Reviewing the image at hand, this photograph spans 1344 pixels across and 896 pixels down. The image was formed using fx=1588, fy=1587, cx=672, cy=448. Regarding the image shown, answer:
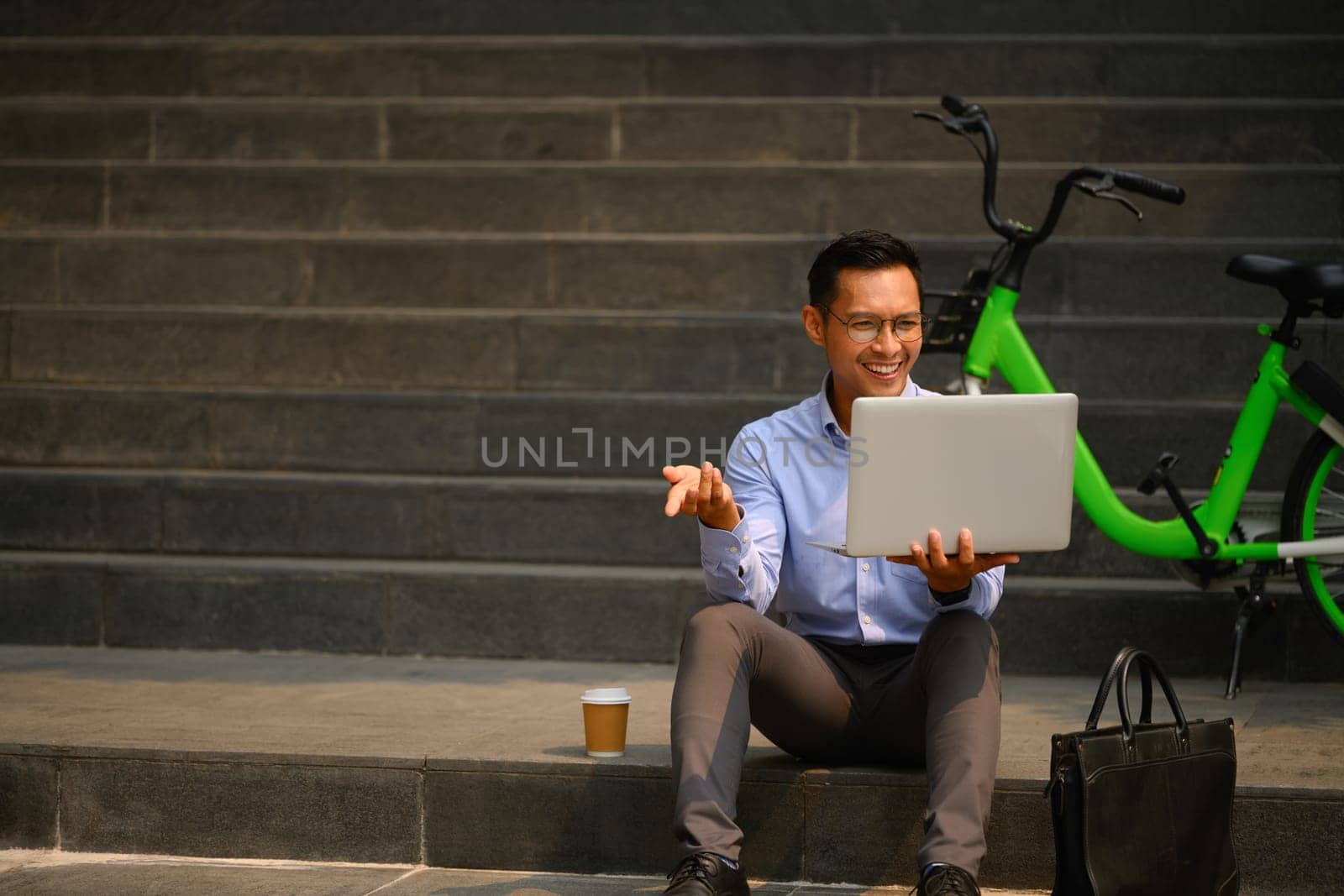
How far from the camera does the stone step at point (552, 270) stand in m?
6.35

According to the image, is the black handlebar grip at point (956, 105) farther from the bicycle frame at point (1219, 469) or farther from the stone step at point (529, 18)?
the stone step at point (529, 18)

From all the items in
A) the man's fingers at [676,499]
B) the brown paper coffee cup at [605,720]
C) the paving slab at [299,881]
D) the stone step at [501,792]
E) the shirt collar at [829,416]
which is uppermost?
the shirt collar at [829,416]

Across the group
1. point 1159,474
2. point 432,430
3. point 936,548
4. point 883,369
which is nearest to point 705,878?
point 936,548

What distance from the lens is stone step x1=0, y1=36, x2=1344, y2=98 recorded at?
7.24 metres

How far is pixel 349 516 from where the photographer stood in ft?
19.2

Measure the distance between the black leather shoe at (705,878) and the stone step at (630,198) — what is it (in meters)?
4.16

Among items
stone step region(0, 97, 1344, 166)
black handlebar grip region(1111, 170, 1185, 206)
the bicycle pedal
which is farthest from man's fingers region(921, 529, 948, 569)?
stone step region(0, 97, 1344, 166)

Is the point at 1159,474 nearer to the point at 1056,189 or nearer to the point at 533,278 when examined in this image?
the point at 1056,189

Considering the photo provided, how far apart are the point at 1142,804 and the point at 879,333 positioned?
1.09 metres

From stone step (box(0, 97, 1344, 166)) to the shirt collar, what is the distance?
3717 mm

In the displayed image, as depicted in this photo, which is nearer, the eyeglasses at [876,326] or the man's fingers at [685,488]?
the man's fingers at [685,488]

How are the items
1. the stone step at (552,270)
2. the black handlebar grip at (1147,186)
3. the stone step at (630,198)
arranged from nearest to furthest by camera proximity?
the black handlebar grip at (1147,186) → the stone step at (552,270) → the stone step at (630,198)

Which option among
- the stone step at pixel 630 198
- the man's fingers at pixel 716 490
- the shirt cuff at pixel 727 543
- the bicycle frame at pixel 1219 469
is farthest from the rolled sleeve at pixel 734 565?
the stone step at pixel 630 198

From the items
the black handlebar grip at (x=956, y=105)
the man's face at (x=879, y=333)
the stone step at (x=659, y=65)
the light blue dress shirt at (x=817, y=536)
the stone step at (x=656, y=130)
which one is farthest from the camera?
the stone step at (x=659, y=65)
